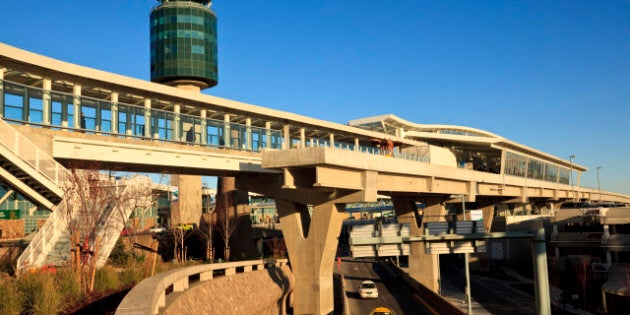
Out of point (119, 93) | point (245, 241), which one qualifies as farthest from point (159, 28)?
point (119, 93)

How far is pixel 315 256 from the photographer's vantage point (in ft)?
129

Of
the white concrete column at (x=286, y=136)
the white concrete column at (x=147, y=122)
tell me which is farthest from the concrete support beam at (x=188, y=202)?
the white concrete column at (x=147, y=122)

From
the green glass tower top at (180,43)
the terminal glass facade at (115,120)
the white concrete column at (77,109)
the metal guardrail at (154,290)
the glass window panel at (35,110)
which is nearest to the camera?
the metal guardrail at (154,290)

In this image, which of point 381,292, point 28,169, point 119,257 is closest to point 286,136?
point 381,292

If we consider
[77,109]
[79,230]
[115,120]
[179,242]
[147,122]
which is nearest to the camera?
[79,230]

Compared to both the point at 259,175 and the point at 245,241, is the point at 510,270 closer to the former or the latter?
the point at 245,241

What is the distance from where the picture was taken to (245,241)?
53.9m

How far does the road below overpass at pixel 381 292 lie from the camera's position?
4022 centimetres

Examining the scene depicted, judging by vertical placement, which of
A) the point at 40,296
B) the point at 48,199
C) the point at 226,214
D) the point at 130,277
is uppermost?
the point at 48,199

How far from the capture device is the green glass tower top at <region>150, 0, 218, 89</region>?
89.3m

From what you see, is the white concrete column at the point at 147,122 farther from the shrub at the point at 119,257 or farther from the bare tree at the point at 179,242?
the bare tree at the point at 179,242

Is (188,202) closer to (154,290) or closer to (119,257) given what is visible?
(119,257)

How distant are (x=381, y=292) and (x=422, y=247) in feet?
34.5

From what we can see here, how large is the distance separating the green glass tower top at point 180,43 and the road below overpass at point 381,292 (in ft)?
134
